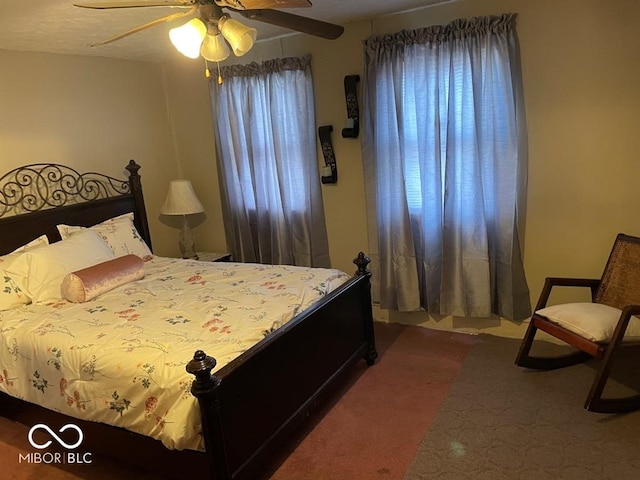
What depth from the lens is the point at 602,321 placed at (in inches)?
99.3

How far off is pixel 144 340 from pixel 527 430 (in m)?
1.84

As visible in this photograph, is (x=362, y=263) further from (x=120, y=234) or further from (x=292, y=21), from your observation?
(x=120, y=234)

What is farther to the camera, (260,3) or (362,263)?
(362,263)

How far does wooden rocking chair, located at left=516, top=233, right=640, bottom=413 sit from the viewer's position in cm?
244

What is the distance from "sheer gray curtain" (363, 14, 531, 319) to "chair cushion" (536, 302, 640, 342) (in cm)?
57

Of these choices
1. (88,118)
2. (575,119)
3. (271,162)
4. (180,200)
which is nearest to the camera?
(575,119)

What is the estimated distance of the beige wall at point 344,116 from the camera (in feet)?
9.46

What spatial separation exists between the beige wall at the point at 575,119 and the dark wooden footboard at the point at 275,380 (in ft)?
4.02

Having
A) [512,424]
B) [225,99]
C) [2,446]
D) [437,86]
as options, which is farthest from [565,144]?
[2,446]

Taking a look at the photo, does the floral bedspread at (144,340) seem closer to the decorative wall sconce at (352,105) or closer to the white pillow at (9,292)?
the white pillow at (9,292)

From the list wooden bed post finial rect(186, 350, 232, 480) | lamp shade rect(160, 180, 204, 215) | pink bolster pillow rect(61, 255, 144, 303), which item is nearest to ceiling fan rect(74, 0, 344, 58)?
wooden bed post finial rect(186, 350, 232, 480)

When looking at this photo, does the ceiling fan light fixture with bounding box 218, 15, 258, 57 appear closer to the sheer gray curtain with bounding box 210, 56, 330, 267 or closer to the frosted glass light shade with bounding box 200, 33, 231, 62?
the frosted glass light shade with bounding box 200, 33, 231, 62

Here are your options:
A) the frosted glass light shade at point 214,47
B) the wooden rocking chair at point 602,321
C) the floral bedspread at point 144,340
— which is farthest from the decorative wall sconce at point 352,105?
the wooden rocking chair at point 602,321

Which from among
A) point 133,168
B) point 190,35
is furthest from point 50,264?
point 190,35
